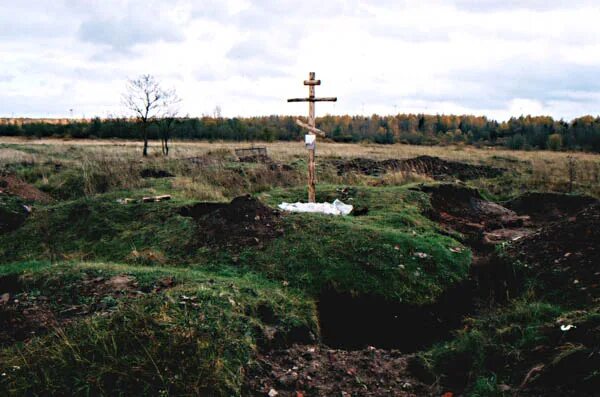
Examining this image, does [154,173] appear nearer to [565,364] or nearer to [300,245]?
[300,245]

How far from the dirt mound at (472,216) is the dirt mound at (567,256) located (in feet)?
3.68

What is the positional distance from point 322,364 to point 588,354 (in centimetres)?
224

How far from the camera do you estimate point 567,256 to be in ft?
21.2

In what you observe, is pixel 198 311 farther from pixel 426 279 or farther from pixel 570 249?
pixel 570 249

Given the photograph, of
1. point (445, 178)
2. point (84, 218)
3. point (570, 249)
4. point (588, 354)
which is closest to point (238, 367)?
point (588, 354)

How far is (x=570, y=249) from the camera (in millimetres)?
6613

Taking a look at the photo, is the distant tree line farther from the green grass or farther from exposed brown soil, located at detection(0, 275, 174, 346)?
the green grass

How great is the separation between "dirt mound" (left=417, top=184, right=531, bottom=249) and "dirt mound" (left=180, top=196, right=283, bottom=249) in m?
3.64

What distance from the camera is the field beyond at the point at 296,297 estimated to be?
13.1ft

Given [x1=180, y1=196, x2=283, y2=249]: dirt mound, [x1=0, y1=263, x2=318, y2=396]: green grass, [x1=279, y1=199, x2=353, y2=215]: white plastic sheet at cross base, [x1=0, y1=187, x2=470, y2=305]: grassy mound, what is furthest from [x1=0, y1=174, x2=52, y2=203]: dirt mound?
[x1=0, y1=263, x2=318, y2=396]: green grass

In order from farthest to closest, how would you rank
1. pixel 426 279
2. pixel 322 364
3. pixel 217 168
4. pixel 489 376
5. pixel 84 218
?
1. pixel 217 168
2. pixel 84 218
3. pixel 426 279
4. pixel 322 364
5. pixel 489 376

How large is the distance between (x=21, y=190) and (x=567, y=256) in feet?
40.5

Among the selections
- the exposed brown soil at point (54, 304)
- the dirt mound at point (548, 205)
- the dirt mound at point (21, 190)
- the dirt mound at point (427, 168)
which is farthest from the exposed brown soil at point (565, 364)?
the dirt mound at point (427, 168)

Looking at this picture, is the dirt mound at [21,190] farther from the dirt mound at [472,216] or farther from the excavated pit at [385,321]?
the dirt mound at [472,216]
